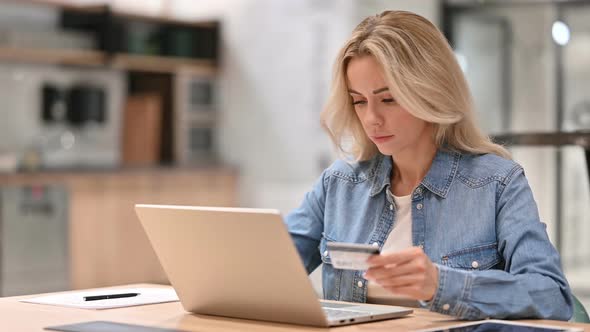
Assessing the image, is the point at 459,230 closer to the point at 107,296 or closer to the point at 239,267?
the point at 239,267

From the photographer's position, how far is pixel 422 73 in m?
2.04

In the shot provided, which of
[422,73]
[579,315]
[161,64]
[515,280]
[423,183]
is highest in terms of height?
[161,64]

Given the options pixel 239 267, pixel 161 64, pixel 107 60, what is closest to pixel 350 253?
pixel 239 267

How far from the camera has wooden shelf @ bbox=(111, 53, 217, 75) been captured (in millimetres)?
6703

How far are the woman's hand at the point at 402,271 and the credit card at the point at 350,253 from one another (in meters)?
0.03

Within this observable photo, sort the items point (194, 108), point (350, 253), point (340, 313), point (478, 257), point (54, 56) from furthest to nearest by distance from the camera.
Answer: point (194, 108) < point (54, 56) < point (478, 257) < point (340, 313) < point (350, 253)

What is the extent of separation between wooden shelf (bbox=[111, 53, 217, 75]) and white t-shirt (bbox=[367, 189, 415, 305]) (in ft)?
15.6

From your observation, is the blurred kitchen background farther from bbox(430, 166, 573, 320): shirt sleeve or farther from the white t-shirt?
bbox(430, 166, 573, 320): shirt sleeve

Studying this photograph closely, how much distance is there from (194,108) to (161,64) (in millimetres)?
417

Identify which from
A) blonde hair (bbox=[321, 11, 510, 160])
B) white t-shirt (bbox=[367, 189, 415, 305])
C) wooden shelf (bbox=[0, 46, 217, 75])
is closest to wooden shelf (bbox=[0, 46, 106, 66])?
wooden shelf (bbox=[0, 46, 217, 75])

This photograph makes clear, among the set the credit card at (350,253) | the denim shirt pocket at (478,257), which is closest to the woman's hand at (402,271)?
the credit card at (350,253)

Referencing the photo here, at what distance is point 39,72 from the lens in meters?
6.38

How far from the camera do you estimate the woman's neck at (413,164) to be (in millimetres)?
2158

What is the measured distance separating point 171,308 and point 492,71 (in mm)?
3845
